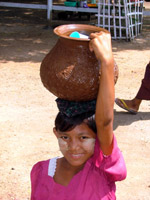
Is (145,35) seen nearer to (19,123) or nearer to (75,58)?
(19,123)

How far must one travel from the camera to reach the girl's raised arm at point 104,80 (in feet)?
5.66

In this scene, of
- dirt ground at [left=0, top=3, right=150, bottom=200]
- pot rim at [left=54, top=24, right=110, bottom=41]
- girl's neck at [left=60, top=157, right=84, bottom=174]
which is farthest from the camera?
dirt ground at [left=0, top=3, right=150, bottom=200]

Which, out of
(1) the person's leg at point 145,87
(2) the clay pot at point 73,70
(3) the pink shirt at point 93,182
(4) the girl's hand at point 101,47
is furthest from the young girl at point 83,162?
(1) the person's leg at point 145,87

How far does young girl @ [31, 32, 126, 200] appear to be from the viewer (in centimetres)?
195

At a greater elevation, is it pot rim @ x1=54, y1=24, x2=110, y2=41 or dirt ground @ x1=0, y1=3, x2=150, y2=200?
pot rim @ x1=54, y1=24, x2=110, y2=41

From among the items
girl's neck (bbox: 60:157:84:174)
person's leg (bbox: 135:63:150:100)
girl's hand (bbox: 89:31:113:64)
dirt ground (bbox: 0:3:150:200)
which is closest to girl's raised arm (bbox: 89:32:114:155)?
girl's hand (bbox: 89:31:113:64)

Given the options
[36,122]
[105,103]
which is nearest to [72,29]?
[105,103]

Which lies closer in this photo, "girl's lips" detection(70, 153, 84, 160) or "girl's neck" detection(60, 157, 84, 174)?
"girl's lips" detection(70, 153, 84, 160)

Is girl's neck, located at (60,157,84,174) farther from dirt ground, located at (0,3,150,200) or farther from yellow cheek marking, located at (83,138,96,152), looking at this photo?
dirt ground, located at (0,3,150,200)

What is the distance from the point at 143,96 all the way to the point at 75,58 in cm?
341

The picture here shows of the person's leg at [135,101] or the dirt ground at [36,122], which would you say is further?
the person's leg at [135,101]

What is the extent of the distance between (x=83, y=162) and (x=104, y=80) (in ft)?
1.77

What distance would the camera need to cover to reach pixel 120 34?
9.73 m

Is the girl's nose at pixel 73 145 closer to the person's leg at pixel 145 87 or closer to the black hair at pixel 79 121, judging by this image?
the black hair at pixel 79 121
